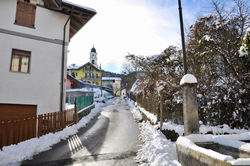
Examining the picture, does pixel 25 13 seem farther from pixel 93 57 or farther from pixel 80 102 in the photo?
pixel 93 57

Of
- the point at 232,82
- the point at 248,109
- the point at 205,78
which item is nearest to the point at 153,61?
the point at 205,78

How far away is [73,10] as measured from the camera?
10719 mm

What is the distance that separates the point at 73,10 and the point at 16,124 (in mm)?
7888

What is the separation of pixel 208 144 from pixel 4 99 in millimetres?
9597

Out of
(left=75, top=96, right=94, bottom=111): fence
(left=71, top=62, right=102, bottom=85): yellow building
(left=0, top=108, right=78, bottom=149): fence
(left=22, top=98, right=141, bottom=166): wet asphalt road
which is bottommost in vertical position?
(left=22, top=98, right=141, bottom=166): wet asphalt road

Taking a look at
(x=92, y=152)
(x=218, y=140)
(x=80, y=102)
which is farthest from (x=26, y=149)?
(x=80, y=102)

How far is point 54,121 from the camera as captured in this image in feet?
28.7

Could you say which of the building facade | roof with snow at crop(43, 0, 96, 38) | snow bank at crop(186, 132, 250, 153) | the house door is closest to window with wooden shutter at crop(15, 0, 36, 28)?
roof with snow at crop(43, 0, 96, 38)

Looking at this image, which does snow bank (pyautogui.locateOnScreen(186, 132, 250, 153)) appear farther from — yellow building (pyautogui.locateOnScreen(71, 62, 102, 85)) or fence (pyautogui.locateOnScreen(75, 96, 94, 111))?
yellow building (pyautogui.locateOnScreen(71, 62, 102, 85))

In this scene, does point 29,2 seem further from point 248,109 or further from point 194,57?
point 248,109

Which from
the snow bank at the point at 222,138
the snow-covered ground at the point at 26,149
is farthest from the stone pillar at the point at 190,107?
the snow-covered ground at the point at 26,149

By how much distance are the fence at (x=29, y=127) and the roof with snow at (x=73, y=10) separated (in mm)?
6807

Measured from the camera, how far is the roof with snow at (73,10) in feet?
33.7

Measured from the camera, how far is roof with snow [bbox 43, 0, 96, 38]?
33.7ft
